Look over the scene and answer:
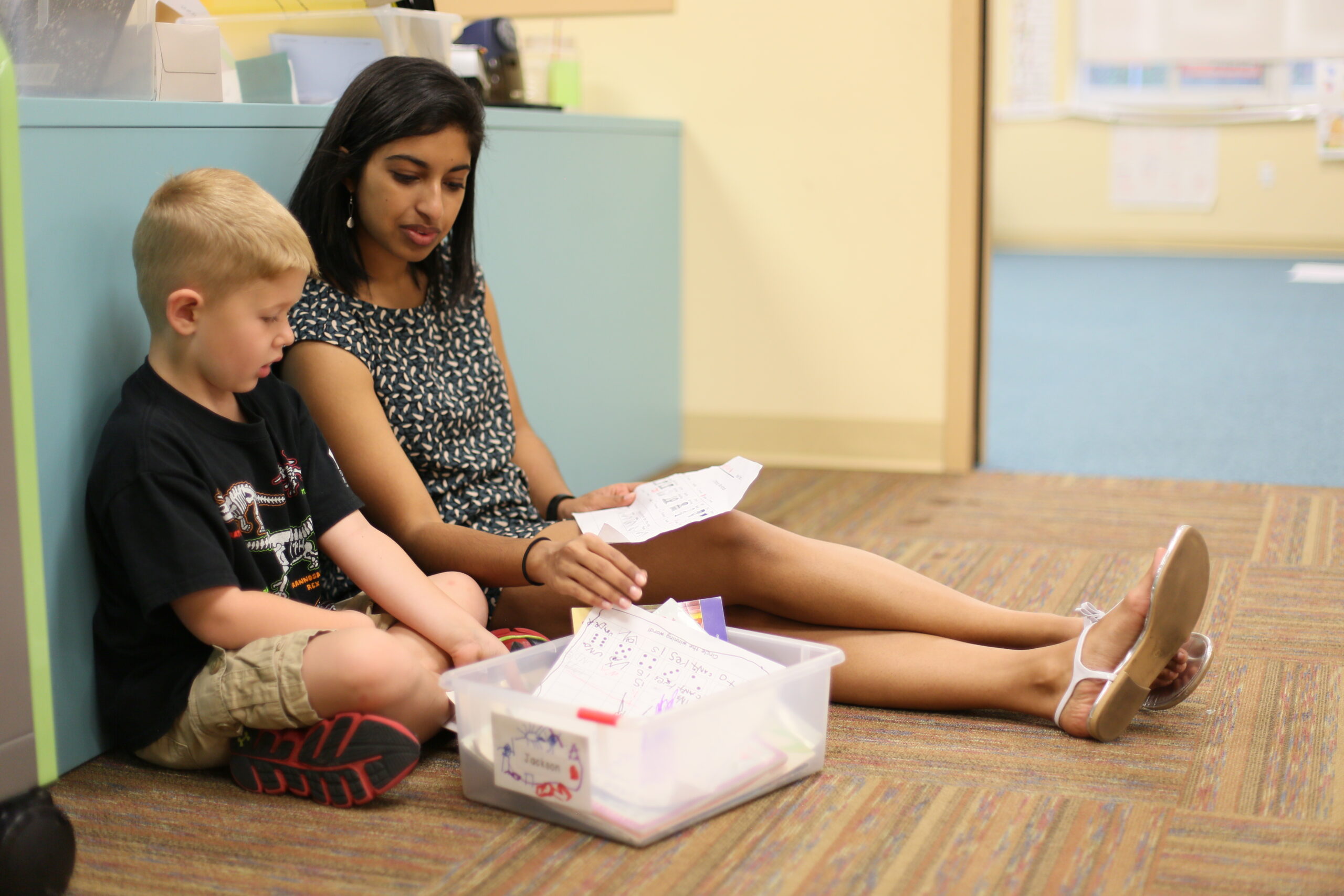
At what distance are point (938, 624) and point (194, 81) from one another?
0.99 metres

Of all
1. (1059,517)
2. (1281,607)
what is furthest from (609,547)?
(1059,517)

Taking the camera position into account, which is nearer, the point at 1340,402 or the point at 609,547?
the point at 609,547

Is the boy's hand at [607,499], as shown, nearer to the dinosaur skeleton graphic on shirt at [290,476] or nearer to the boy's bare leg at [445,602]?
the boy's bare leg at [445,602]

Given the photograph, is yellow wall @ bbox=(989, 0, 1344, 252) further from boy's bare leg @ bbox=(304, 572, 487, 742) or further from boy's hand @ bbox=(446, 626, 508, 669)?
boy's bare leg @ bbox=(304, 572, 487, 742)

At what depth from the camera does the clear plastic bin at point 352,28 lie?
1.71 metres

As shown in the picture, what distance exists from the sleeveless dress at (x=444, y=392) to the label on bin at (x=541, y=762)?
1.10 feet

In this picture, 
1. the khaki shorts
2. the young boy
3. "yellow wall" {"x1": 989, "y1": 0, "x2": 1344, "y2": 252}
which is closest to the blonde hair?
the young boy

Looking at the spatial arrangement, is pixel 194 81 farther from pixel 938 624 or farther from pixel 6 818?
pixel 938 624

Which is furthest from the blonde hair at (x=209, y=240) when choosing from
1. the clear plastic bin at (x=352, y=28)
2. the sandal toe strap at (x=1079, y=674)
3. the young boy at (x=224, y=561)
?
the sandal toe strap at (x=1079, y=674)

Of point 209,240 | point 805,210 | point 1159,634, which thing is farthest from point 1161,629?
point 805,210

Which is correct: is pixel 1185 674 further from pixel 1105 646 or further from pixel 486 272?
pixel 486 272

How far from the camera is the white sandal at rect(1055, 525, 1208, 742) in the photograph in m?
1.22

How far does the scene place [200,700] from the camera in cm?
115

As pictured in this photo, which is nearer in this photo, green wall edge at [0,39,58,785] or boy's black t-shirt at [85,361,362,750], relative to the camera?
green wall edge at [0,39,58,785]
